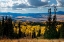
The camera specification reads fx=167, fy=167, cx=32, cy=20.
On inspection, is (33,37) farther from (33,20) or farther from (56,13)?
(56,13)

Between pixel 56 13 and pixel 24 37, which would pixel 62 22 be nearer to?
pixel 56 13

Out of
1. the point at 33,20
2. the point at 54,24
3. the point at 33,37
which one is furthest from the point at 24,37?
the point at 54,24

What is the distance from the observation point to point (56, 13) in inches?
185

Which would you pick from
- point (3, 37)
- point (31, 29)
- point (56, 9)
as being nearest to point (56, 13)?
point (56, 9)

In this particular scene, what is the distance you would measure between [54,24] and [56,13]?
12.4 inches

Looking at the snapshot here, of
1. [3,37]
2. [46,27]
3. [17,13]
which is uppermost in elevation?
[17,13]

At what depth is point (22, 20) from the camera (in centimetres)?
480

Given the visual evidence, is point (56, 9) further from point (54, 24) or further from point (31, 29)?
point (31, 29)

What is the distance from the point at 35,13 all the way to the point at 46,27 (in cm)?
50

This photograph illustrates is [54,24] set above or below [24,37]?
above

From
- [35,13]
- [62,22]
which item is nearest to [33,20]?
[35,13]

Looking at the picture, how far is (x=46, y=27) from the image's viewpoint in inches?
185

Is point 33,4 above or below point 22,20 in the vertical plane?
above

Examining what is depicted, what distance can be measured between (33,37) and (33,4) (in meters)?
0.93
